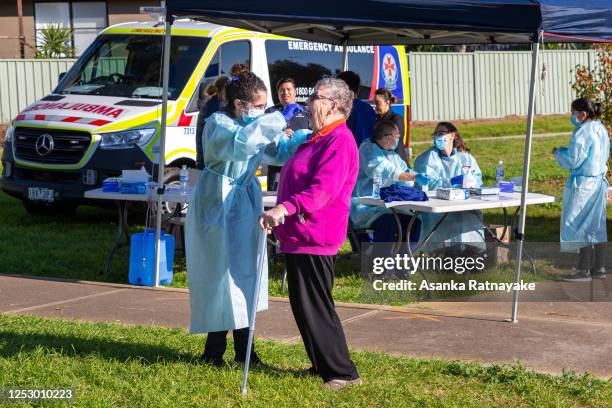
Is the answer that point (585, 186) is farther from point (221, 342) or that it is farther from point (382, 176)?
point (221, 342)

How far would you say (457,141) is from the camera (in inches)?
409

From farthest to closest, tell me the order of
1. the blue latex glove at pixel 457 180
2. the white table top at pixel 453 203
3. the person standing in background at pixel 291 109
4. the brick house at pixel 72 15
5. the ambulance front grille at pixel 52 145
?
1. the brick house at pixel 72 15
2. the ambulance front grille at pixel 52 145
3. the person standing in background at pixel 291 109
4. the blue latex glove at pixel 457 180
5. the white table top at pixel 453 203

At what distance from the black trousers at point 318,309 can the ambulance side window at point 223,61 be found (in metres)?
6.63

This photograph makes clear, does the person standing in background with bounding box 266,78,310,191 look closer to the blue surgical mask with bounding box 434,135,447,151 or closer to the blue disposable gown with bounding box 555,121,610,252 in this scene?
the blue surgical mask with bounding box 434,135,447,151

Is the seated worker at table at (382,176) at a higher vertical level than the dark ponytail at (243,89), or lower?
lower

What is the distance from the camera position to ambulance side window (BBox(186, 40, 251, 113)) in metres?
12.5

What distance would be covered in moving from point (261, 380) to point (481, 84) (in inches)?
962

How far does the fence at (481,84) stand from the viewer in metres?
28.6

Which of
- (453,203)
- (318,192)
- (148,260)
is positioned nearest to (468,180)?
(453,203)

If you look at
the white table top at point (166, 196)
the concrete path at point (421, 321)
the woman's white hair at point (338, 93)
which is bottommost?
the concrete path at point (421, 321)

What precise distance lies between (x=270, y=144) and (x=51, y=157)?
6.71 metres

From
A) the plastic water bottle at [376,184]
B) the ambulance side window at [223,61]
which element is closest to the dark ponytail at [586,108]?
the plastic water bottle at [376,184]

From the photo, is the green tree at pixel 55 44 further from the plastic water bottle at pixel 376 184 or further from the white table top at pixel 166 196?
the plastic water bottle at pixel 376 184

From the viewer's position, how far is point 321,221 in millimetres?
5977
